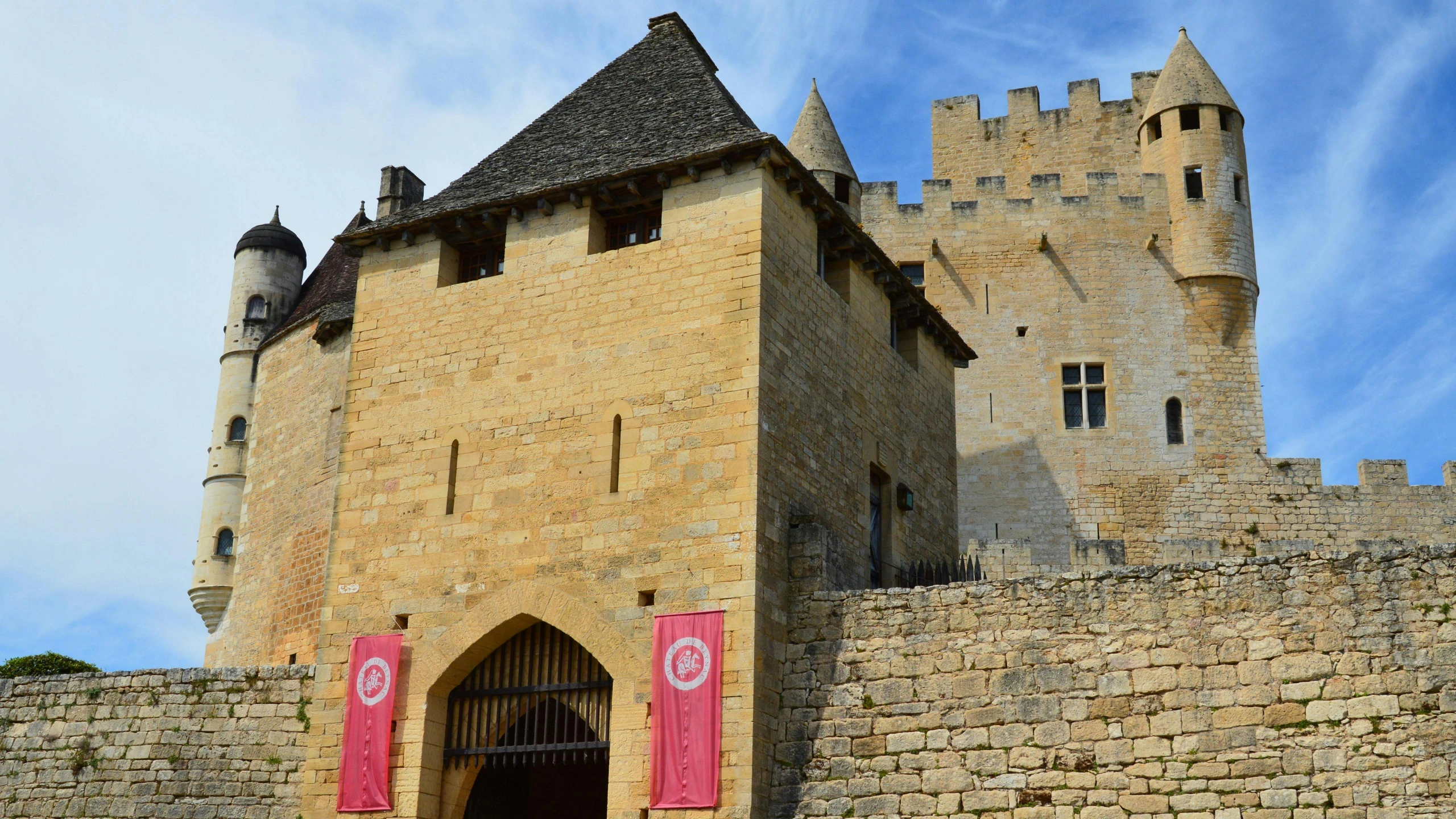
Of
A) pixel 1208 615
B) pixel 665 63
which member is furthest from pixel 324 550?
pixel 1208 615

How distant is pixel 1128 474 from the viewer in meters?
25.4

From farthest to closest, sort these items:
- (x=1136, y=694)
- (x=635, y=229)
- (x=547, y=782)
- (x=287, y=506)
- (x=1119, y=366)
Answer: (x=1119, y=366) → (x=287, y=506) → (x=547, y=782) → (x=635, y=229) → (x=1136, y=694)

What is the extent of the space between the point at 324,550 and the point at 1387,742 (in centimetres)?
1504

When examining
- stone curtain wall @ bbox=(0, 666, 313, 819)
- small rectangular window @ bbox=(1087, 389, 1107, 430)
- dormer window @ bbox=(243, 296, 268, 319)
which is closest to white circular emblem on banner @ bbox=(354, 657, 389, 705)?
stone curtain wall @ bbox=(0, 666, 313, 819)

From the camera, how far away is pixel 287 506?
22922 mm

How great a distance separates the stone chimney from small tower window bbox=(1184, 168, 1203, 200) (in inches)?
552

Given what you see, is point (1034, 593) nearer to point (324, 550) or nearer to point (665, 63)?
point (665, 63)

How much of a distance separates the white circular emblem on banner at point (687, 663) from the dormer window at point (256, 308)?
1710cm

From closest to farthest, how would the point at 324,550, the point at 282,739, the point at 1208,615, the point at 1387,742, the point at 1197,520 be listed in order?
the point at 1387,742, the point at 1208,615, the point at 282,739, the point at 324,550, the point at 1197,520

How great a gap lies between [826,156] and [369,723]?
16.5 m

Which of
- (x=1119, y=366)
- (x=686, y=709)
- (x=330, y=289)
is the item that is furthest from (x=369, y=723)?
(x=1119, y=366)

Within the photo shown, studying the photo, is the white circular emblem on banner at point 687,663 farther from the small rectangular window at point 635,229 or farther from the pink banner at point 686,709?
the small rectangular window at point 635,229

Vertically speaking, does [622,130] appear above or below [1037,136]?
below

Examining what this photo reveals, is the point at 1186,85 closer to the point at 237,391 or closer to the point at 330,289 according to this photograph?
the point at 330,289
